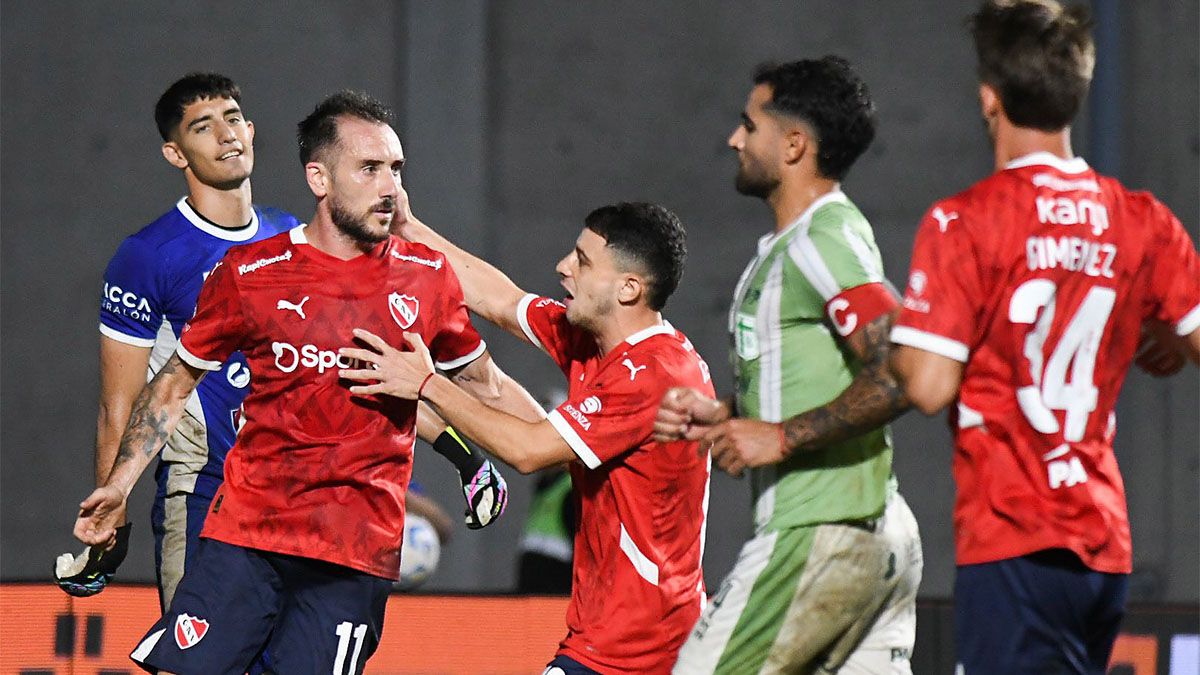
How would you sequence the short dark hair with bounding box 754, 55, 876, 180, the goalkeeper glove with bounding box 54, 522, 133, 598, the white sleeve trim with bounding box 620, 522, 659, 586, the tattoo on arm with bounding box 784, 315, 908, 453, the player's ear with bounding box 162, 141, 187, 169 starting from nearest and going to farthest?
the tattoo on arm with bounding box 784, 315, 908, 453 < the short dark hair with bounding box 754, 55, 876, 180 < the white sleeve trim with bounding box 620, 522, 659, 586 < the goalkeeper glove with bounding box 54, 522, 133, 598 < the player's ear with bounding box 162, 141, 187, 169

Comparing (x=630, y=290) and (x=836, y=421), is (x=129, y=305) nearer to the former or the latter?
(x=630, y=290)

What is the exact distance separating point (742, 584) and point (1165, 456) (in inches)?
292

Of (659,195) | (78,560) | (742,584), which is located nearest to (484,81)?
(659,195)

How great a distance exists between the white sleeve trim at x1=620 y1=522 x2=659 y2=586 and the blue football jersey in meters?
1.69

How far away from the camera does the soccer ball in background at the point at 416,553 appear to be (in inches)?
304

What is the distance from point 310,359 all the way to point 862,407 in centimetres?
161

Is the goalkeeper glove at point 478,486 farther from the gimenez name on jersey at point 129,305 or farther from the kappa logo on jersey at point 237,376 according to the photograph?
the gimenez name on jersey at point 129,305

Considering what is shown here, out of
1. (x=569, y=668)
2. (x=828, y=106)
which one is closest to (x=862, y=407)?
(x=828, y=106)

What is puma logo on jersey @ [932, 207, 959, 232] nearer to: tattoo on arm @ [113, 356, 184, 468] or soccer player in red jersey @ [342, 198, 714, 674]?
soccer player in red jersey @ [342, 198, 714, 674]

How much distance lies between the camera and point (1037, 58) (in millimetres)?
3361

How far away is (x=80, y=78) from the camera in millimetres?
10266

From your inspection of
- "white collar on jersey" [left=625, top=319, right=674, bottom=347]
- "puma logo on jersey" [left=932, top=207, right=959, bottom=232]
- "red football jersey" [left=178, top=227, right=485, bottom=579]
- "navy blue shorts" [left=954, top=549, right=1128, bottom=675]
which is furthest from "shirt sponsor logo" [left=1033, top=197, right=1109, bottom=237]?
"red football jersey" [left=178, top=227, right=485, bottom=579]

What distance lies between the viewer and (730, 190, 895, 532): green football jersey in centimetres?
382

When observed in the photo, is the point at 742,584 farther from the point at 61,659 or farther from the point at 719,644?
the point at 61,659
